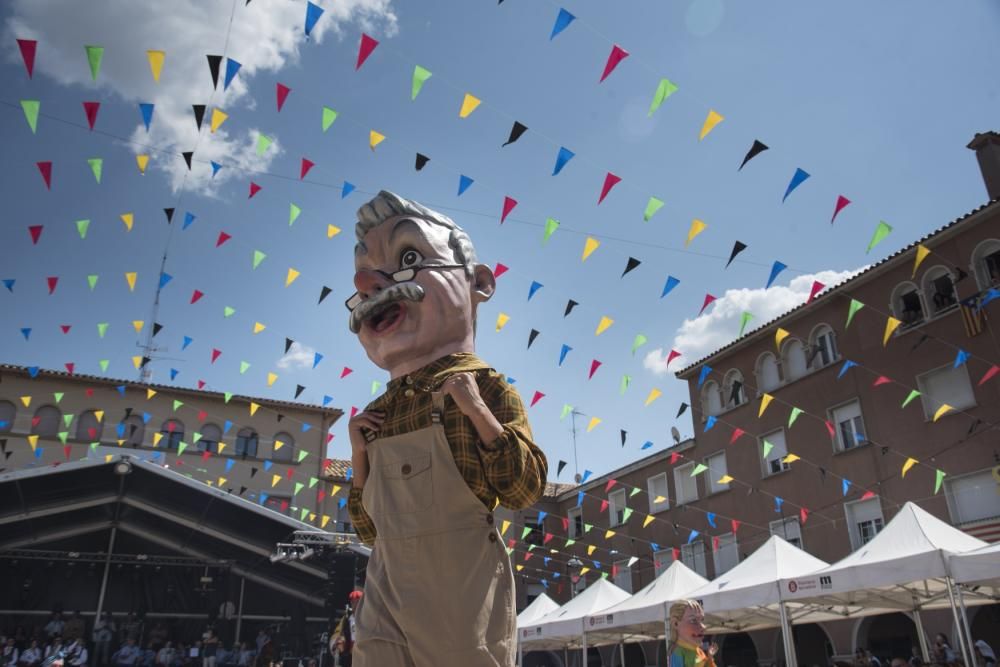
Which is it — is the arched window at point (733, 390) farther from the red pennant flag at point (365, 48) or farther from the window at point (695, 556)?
the red pennant flag at point (365, 48)

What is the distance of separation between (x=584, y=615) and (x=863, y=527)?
7.16m

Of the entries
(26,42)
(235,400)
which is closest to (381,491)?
(26,42)

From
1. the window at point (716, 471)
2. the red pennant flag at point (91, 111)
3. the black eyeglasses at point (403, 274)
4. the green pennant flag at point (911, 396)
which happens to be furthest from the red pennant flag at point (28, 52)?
the window at point (716, 471)

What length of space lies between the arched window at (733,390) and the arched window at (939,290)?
577 centimetres

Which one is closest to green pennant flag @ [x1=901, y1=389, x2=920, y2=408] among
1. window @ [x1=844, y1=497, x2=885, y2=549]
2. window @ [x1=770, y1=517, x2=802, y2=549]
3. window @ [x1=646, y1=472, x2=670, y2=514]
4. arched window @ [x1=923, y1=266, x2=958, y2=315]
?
arched window @ [x1=923, y1=266, x2=958, y2=315]

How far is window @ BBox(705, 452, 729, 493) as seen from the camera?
22214mm

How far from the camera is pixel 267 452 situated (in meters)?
29.9

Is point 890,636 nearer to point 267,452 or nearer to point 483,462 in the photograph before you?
point 483,462

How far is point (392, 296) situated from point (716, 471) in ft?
68.5

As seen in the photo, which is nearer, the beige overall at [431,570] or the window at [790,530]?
the beige overall at [431,570]

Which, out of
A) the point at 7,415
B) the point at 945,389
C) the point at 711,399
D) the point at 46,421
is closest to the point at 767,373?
the point at 711,399

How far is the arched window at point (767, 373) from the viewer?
2094cm

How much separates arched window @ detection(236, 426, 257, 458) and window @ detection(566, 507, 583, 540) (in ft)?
41.5

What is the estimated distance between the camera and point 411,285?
3326 mm
